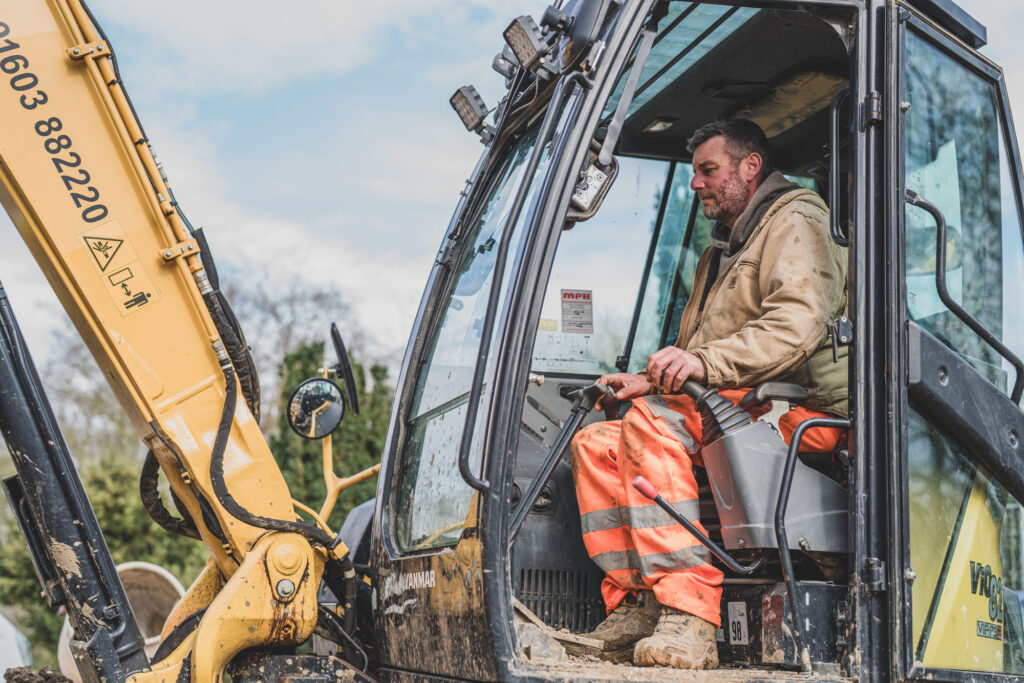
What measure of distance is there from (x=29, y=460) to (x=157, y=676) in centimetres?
68

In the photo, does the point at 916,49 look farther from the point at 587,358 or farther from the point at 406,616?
the point at 406,616

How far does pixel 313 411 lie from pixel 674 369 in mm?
1201

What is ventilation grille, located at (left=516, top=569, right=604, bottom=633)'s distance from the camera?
2.94 meters

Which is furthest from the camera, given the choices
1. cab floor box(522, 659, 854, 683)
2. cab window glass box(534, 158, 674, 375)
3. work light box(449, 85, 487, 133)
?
cab window glass box(534, 158, 674, 375)

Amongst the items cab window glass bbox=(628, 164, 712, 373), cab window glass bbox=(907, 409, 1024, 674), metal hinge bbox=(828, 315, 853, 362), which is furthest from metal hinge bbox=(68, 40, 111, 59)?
cab window glass bbox=(907, 409, 1024, 674)

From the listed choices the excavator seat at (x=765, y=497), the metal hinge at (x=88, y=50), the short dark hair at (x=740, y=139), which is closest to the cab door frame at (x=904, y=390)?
the excavator seat at (x=765, y=497)

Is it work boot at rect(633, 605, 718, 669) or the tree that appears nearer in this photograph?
work boot at rect(633, 605, 718, 669)

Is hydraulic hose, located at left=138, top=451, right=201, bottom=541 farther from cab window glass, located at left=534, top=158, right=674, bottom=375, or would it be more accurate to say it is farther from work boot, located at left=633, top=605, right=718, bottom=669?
work boot, located at left=633, top=605, right=718, bottom=669

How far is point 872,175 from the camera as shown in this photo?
2.65 metres

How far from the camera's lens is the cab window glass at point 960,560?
2514 millimetres

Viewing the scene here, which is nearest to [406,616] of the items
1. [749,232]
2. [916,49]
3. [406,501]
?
[406,501]

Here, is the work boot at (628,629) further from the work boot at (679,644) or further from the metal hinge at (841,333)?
the metal hinge at (841,333)

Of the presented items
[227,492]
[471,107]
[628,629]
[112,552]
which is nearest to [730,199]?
[471,107]

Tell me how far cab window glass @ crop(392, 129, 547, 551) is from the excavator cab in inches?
0.4
